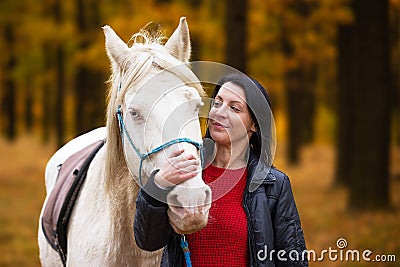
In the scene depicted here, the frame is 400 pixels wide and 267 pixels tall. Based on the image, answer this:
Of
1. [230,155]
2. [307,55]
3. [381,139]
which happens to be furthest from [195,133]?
[307,55]

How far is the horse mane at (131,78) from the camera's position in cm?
313

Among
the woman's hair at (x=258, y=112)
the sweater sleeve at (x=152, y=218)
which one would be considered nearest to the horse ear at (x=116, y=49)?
the woman's hair at (x=258, y=112)

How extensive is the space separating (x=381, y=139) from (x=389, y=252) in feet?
10.1

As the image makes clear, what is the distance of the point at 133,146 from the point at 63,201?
1251 mm

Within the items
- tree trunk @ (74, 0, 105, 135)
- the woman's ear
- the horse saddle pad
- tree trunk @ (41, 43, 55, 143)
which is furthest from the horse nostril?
tree trunk @ (41, 43, 55, 143)

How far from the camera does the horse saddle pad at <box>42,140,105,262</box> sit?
4074 millimetres

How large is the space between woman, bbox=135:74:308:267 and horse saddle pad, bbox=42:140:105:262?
1079 mm

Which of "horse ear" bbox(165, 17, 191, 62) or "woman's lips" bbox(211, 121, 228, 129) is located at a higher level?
"horse ear" bbox(165, 17, 191, 62)

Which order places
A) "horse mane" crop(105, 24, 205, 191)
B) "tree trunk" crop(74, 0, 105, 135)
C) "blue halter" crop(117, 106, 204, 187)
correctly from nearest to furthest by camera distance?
"blue halter" crop(117, 106, 204, 187)
"horse mane" crop(105, 24, 205, 191)
"tree trunk" crop(74, 0, 105, 135)

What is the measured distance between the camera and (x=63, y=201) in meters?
4.11

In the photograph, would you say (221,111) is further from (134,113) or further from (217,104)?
(134,113)

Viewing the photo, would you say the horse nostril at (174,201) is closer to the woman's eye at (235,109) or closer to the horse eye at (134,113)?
the horse eye at (134,113)

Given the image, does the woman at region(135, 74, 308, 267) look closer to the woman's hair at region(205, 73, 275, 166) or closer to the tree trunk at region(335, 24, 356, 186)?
the woman's hair at region(205, 73, 275, 166)

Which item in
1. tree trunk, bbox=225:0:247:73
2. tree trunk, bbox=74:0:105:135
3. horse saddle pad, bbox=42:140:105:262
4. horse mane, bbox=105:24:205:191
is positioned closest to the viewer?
horse mane, bbox=105:24:205:191
